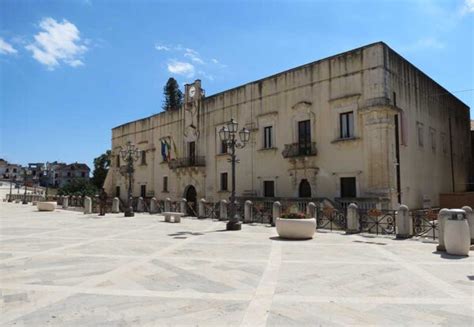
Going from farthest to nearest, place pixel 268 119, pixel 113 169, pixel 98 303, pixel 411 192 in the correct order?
Answer: pixel 113 169 → pixel 268 119 → pixel 411 192 → pixel 98 303

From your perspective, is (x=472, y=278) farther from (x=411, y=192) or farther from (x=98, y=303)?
(x=411, y=192)

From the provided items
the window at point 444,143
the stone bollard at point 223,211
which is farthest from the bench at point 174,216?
the window at point 444,143

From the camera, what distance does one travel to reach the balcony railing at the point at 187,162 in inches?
1184

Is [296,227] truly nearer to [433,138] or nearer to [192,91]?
[433,138]

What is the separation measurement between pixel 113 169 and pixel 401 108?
33474mm

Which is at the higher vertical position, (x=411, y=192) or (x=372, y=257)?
(x=411, y=192)

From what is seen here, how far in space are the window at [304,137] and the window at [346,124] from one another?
2.22 meters

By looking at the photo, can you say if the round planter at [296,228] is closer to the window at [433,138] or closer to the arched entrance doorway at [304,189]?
the arched entrance doorway at [304,189]

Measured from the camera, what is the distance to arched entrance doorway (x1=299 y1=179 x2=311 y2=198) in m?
22.0

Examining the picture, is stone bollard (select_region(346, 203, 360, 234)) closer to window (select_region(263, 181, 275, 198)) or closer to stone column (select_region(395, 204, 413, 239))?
stone column (select_region(395, 204, 413, 239))

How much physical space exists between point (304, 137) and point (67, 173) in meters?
106

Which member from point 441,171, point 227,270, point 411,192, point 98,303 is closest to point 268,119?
point 411,192

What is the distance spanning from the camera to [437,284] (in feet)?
21.0

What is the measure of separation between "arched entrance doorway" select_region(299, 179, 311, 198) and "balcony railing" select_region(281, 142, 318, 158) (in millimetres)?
1678
